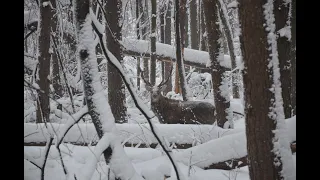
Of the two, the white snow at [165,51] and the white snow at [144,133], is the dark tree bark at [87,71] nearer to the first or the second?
the white snow at [144,133]

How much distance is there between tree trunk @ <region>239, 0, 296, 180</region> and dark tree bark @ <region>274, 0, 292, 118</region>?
0.92 metres

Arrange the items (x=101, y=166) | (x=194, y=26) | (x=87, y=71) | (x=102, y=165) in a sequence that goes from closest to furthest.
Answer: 1. (x=87, y=71)
2. (x=101, y=166)
3. (x=102, y=165)
4. (x=194, y=26)

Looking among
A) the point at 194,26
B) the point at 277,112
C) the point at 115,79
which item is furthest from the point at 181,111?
the point at 194,26

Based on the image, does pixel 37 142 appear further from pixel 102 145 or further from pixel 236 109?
pixel 236 109

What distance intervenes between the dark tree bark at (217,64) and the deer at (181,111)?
849 millimetres

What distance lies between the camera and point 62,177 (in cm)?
285

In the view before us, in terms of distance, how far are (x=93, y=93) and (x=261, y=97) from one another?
117cm

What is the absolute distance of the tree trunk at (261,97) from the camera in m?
2.28

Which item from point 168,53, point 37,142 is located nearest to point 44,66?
point 37,142

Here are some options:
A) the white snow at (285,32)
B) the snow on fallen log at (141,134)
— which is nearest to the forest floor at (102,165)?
the snow on fallen log at (141,134)

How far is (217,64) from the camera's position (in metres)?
4.61

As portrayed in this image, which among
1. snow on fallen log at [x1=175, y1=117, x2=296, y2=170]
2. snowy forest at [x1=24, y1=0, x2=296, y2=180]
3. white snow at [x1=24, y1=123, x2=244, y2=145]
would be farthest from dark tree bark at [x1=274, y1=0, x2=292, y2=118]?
white snow at [x1=24, y1=123, x2=244, y2=145]

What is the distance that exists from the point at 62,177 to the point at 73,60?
8.33ft

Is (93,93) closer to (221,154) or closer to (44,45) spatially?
(221,154)
